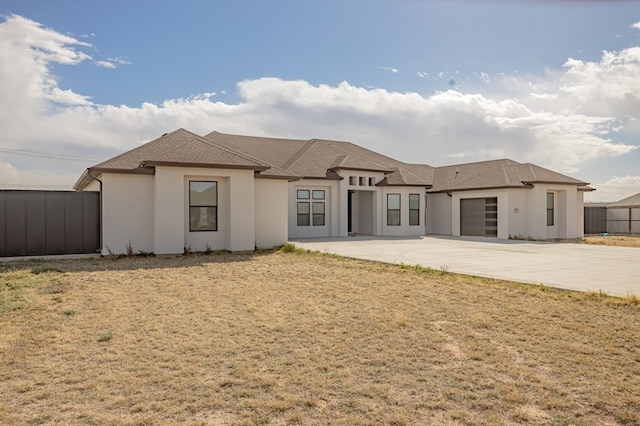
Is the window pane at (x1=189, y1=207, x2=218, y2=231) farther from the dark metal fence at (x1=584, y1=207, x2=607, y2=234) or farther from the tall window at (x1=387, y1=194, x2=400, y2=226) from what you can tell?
the dark metal fence at (x1=584, y1=207, x2=607, y2=234)

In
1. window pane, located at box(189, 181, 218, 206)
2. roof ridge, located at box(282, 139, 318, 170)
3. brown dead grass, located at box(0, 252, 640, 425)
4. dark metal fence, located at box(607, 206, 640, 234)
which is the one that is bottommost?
brown dead grass, located at box(0, 252, 640, 425)

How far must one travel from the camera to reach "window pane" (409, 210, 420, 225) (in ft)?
87.0

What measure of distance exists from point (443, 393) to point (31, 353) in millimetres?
4769

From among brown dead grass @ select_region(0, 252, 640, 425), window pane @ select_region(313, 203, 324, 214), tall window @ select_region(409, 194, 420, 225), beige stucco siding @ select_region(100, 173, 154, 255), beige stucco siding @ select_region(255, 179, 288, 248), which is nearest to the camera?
brown dead grass @ select_region(0, 252, 640, 425)

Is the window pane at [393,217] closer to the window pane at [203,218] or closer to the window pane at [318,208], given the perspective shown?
the window pane at [318,208]

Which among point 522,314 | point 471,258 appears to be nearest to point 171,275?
point 522,314

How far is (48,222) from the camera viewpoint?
14.7 m

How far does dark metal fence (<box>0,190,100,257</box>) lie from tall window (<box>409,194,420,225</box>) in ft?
55.9

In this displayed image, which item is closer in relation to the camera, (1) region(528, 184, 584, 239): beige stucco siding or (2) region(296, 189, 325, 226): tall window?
(1) region(528, 184, 584, 239): beige stucco siding

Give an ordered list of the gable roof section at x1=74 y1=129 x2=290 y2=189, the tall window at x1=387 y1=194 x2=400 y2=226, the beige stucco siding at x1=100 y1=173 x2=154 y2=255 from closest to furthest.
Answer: the gable roof section at x1=74 y1=129 x2=290 y2=189, the beige stucco siding at x1=100 y1=173 x2=154 y2=255, the tall window at x1=387 y1=194 x2=400 y2=226

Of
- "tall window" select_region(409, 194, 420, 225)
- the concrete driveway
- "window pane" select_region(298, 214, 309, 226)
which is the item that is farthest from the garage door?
"window pane" select_region(298, 214, 309, 226)

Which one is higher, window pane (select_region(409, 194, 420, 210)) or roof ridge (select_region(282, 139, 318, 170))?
roof ridge (select_region(282, 139, 318, 170))

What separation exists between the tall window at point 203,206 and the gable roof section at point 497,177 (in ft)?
51.9

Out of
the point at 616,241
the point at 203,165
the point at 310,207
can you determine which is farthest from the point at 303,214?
the point at 616,241
